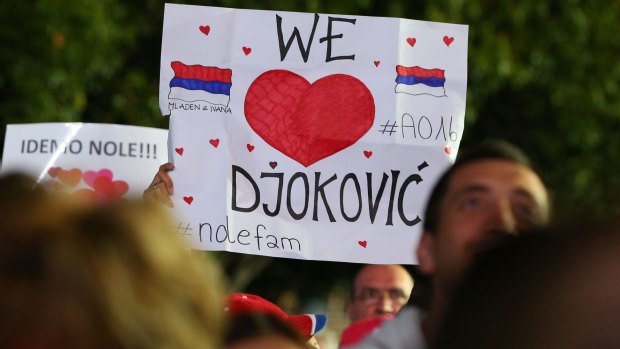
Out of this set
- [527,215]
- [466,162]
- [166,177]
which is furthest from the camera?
[166,177]

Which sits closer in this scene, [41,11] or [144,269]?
[144,269]

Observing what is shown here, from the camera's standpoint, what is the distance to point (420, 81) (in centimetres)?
503

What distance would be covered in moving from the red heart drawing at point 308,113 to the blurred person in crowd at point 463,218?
106 inches

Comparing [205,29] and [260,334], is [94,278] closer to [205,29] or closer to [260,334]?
[260,334]

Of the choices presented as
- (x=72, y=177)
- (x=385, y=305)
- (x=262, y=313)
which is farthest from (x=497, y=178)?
(x=72, y=177)

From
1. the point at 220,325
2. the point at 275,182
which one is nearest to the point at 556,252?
the point at 220,325

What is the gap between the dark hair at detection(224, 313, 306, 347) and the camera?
1.99 m

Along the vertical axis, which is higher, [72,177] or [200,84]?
[200,84]

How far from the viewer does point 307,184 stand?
5.01m

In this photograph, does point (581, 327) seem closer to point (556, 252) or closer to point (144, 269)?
point (556, 252)

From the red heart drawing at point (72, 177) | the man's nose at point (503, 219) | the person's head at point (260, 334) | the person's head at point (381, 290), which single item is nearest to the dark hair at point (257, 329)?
the person's head at point (260, 334)

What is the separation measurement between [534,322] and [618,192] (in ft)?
1.03

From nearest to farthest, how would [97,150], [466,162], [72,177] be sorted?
[466,162]
[72,177]
[97,150]

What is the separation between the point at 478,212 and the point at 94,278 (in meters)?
0.88
